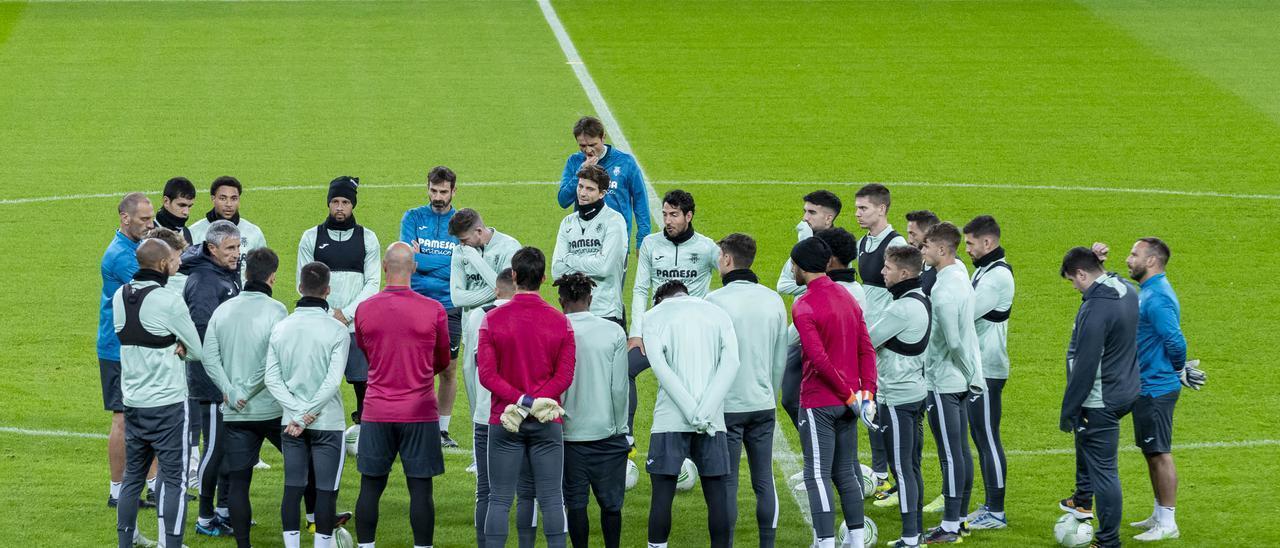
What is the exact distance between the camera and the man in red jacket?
9.35 m

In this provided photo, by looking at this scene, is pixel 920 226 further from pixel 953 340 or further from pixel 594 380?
pixel 594 380

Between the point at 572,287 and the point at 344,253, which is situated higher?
the point at 344,253

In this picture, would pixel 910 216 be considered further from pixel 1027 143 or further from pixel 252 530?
pixel 1027 143

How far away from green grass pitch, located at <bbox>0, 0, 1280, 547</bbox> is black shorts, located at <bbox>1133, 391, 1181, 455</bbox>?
0.74m

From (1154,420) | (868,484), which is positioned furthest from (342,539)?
(1154,420)

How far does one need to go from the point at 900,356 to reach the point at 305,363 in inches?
145

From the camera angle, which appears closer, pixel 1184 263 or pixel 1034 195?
pixel 1184 263

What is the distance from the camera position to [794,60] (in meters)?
31.1

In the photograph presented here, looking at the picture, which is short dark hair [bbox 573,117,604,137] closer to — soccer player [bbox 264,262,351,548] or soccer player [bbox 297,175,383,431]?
soccer player [bbox 297,175,383,431]

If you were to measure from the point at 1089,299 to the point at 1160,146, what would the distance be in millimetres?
15857

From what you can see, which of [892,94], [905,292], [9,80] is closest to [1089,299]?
[905,292]

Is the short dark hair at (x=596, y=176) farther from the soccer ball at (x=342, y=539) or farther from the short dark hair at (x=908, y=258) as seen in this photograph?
the soccer ball at (x=342, y=539)

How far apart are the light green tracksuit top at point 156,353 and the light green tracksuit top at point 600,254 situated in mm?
2832

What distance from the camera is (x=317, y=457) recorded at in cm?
943
